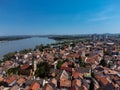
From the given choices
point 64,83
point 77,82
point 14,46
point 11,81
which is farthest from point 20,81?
point 14,46

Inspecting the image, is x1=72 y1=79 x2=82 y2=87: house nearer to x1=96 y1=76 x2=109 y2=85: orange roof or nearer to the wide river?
x1=96 y1=76 x2=109 y2=85: orange roof

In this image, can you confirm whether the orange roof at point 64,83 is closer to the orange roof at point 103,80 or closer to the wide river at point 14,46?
the orange roof at point 103,80

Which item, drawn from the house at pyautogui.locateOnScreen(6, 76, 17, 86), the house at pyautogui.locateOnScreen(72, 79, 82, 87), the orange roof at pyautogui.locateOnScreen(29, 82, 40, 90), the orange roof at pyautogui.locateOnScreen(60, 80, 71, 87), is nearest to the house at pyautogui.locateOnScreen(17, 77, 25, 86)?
the house at pyautogui.locateOnScreen(6, 76, 17, 86)

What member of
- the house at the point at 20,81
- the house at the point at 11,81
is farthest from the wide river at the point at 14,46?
the house at the point at 20,81

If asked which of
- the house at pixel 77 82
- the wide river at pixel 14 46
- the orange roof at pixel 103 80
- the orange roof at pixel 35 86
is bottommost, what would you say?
the wide river at pixel 14 46

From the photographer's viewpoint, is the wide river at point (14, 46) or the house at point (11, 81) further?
the wide river at point (14, 46)

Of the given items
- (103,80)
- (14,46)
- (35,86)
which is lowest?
(14,46)

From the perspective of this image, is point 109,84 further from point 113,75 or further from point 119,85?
point 113,75

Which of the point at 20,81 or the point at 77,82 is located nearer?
the point at 77,82

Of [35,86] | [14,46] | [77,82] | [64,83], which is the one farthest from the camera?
[14,46]

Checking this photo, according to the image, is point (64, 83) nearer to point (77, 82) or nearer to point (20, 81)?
point (77, 82)

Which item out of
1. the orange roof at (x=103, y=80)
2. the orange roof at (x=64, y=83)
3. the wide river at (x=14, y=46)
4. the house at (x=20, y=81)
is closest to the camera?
the orange roof at (x=64, y=83)

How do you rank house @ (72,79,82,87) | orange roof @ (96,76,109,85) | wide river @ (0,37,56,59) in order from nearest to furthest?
1. house @ (72,79,82,87)
2. orange roof @ (96,76,109,85)
3. wide river @ (0,37,56,59)

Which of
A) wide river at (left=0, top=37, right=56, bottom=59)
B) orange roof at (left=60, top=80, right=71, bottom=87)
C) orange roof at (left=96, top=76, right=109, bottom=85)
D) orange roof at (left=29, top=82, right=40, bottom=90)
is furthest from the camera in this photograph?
wide river at (left=0, top=37, right=56, bottom=59)
